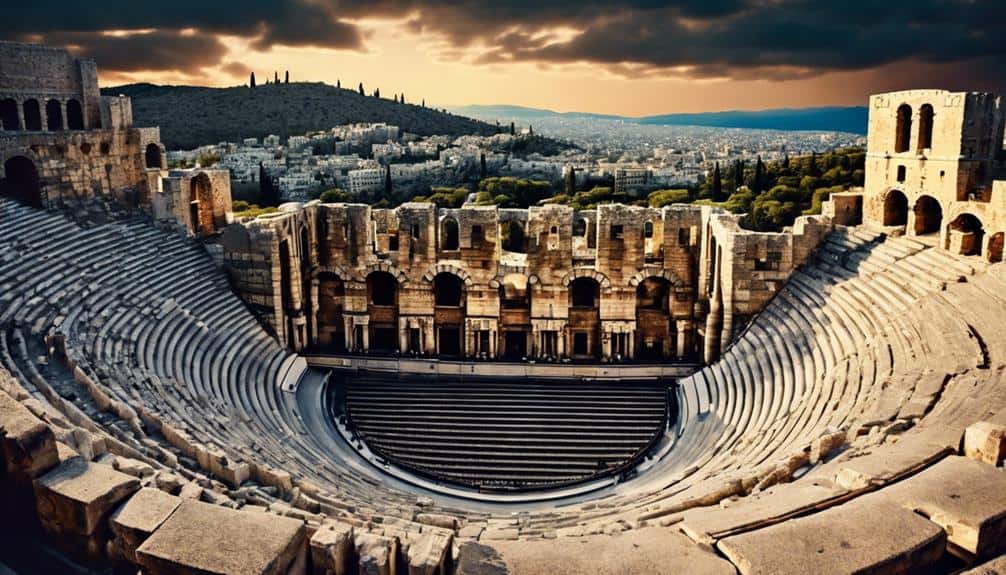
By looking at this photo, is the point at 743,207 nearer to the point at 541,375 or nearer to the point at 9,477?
the point at 541,375

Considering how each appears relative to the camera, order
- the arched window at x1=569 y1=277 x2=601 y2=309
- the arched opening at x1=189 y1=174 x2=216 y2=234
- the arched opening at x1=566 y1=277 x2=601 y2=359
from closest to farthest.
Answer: the arched opening at x1=566 y1=277 x2=601 y2=359 → the arched opening at x1=189 y1=174 x2=216 y2=234 → the arched window at x1=569 y1=277 x2=601 y2=309

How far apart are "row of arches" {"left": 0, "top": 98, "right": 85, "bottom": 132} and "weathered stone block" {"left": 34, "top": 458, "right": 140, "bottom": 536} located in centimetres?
2210

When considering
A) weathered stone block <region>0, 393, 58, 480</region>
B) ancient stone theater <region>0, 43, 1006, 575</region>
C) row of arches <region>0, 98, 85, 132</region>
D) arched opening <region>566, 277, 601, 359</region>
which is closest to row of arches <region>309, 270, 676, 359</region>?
arched opening <region>566, 277, 601, 359</region>

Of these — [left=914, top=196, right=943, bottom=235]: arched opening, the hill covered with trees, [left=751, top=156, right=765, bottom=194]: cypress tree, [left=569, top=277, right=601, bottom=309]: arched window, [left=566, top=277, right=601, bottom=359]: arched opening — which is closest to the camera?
[left=914, top=196, right=943, bottom=235]: arched opening

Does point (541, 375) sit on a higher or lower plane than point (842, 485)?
lower

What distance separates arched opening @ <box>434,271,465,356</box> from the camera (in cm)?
2973

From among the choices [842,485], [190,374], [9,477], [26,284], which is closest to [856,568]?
[842,485]

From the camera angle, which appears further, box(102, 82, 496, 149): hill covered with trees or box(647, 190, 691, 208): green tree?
box(102, 82, 496, 149): hill covered with trees

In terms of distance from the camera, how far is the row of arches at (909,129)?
25.5 m

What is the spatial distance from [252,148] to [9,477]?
385 ft

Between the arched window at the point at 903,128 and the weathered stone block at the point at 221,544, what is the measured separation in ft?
80.2

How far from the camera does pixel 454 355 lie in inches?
1177

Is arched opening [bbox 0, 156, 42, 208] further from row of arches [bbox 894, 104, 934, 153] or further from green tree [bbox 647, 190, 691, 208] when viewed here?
green tree [bbox 647, 190, 691, 208]

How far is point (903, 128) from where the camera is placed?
2644 centimetres
